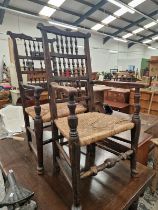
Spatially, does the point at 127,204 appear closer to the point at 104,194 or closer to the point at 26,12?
the point at 104,194

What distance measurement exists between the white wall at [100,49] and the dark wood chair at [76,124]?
5.82 metres

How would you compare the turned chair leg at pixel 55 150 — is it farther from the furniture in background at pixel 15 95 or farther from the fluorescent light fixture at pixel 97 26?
the fluorescent light fixture at pixel 97 26

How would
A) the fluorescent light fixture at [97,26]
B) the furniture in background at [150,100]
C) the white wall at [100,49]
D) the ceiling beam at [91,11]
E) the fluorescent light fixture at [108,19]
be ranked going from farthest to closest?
the fluorescent light fixture at [97,26]
the fluorescent light fixture at [108,19]
the white wall at [100,49]
the ceiling beam at [91,11]
the furniture in background at [150,100]

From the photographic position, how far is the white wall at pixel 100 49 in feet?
20.5

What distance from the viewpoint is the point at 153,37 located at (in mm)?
11430

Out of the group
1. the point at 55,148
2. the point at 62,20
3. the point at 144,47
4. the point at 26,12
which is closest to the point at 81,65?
the point at 55,148

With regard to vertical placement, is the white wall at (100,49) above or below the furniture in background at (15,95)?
above

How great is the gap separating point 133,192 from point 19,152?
0.98 m

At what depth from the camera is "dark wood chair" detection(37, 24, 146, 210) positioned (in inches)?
30.2

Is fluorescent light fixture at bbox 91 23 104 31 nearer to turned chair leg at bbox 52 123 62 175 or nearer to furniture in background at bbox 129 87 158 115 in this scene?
furniture in background at bbox 129 87 158 115

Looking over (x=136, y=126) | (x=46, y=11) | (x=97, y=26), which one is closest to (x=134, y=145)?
(x=136, y=126)

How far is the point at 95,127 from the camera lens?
94cm

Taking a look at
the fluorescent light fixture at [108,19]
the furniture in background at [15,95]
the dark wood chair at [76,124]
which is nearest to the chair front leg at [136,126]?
the dark wood chair at [76,124]

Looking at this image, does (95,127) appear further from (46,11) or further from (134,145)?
(46,11)
